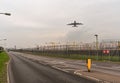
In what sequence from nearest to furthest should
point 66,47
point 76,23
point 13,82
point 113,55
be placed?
1. point 13,82
2. point 76,23
3. point 113,55
4. point 66,47

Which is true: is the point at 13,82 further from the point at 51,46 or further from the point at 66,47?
the point at 51,46

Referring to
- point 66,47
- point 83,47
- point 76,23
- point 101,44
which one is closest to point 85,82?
point 76,23

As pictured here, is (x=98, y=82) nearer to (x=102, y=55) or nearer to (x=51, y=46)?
(x=102, y=55)

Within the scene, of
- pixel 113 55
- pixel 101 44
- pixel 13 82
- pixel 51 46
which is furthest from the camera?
pixel 51 46

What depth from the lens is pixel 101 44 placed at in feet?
204

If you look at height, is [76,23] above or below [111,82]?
above

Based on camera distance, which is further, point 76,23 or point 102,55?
point 102,55

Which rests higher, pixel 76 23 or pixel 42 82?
pixel 76 23

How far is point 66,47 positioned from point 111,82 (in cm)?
6984

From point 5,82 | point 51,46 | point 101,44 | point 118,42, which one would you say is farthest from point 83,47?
point 5,82

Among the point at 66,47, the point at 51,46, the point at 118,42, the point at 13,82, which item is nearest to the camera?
the point at 13,82

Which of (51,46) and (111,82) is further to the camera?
(51,46)

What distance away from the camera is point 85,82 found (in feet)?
54.2

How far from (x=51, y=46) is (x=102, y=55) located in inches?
2515
